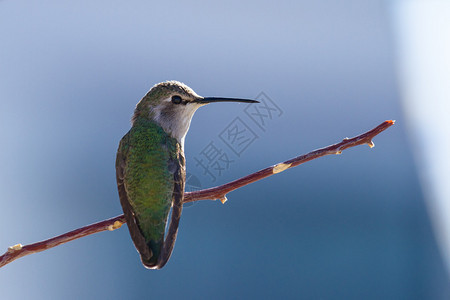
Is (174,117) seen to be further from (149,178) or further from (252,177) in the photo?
(252,177)

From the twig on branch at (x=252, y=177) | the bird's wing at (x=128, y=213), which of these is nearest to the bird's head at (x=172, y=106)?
the bird's wing at (x=128, y=213)

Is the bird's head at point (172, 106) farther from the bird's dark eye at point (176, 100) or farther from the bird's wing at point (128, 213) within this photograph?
the bird's wing at point (128, 213)

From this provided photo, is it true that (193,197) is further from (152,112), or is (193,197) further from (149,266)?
(152,112)

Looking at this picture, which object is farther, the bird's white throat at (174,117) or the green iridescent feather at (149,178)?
the bird's white throat at (174,117)

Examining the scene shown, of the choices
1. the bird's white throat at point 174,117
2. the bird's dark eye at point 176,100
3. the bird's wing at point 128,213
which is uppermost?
the bird's dark eye at point 176,100

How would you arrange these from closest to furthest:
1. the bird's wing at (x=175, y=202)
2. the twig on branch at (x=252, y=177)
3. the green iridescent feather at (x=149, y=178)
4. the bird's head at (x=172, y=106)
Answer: the twig on branch at (x=252, y=177) → the bird's wing at (x=175, y=202) → the green iridescent feather at (x=149, y=178) → the bird's head at (x=172, y=106)

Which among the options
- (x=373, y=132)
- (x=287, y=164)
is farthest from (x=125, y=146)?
(x=373, y=132)

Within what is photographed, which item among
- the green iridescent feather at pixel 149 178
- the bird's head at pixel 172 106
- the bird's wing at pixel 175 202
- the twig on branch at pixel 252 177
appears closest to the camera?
the twig on branch at pixel 252 177

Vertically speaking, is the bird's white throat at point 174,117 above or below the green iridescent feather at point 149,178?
above
